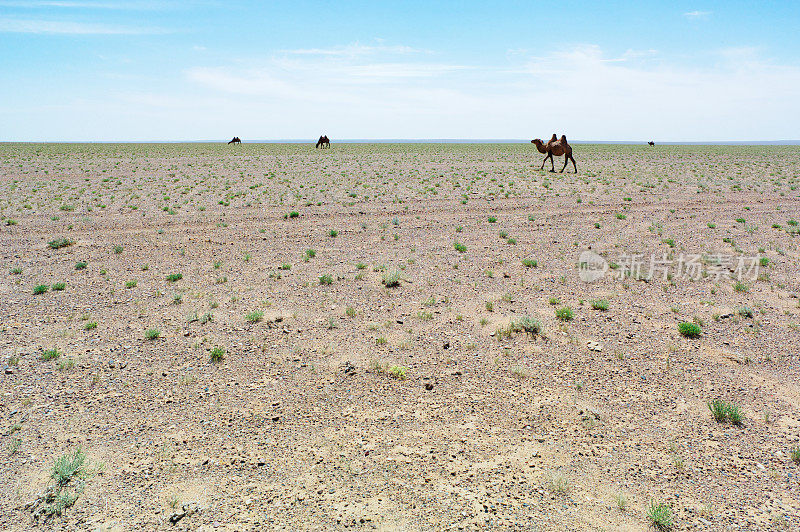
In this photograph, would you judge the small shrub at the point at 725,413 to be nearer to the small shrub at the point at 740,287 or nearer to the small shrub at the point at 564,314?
the small shrub at the point at 564,314

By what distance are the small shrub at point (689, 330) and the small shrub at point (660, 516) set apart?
4786 millimetres

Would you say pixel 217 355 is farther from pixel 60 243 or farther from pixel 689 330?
pixel 60 243

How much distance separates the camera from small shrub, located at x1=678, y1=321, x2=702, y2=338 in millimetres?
8601

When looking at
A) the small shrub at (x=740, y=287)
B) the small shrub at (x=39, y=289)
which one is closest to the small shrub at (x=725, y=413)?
the small shrub at (x=740, y=287)

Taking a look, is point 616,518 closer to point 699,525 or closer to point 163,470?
point 699,525

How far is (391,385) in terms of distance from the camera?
707 cm

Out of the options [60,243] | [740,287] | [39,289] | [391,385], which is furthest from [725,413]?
[60,243]

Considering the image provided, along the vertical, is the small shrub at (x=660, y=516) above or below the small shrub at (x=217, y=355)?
below

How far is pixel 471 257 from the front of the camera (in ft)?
45.2

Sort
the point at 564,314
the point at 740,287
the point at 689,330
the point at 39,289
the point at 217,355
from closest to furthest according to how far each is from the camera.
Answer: the point at 217,355 → the point at 689,330 → the point at 564,314 → the point at 39,289 → the point at 740,287

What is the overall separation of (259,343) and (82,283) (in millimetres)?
5875

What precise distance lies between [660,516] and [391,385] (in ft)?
12.2

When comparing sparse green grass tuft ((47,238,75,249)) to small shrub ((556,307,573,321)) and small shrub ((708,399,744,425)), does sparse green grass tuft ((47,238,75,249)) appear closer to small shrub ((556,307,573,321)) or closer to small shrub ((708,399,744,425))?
small shrub ((556,307,573,321))

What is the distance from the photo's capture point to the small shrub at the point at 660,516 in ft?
14.8
